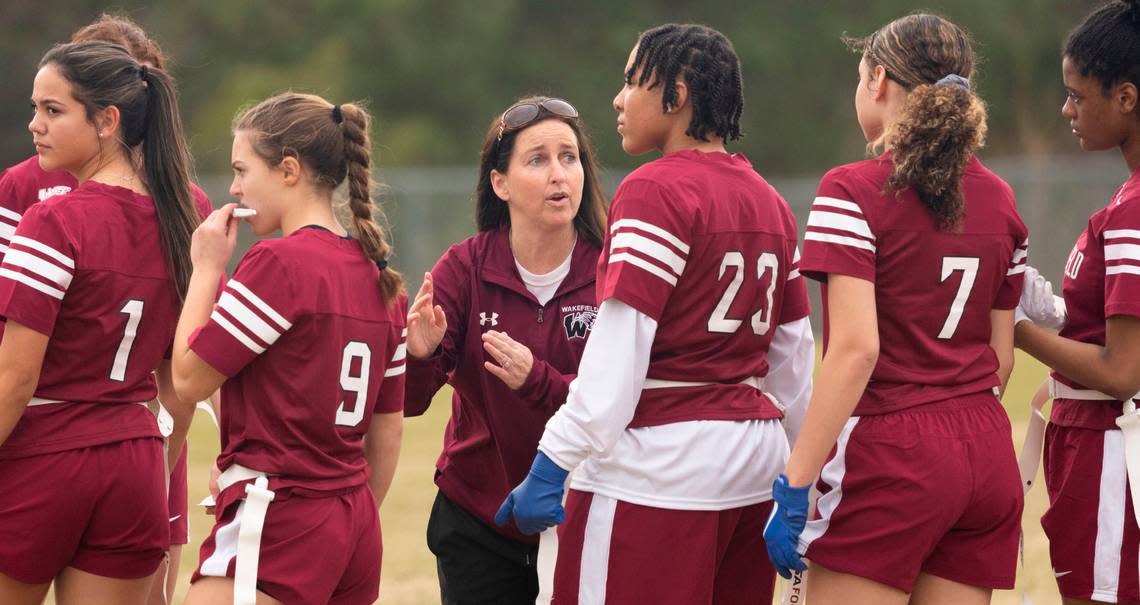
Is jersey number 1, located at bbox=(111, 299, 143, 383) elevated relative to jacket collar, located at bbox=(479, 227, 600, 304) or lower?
lower

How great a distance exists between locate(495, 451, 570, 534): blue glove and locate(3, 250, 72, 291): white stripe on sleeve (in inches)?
44.7

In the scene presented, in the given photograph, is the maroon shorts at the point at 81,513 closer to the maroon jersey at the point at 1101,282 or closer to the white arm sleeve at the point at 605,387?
the white arm sleeve at the point at 605,387

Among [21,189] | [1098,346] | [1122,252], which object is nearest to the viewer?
[1122,252]

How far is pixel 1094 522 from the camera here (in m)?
3.33

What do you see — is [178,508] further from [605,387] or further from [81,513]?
[605,387]

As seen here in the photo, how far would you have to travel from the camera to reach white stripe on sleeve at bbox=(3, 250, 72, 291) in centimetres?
309

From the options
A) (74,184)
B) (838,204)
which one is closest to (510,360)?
(838,204)

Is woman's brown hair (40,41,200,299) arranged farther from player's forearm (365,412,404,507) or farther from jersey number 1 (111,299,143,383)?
player's forearm (365,412,404,507)

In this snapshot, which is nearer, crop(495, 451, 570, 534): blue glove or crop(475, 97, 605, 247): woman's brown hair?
crop(495, 451, 570, 534): blue glove

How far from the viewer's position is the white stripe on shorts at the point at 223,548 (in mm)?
2953

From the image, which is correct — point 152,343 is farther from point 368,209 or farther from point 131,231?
point 368,209

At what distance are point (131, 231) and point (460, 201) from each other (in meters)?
14.8

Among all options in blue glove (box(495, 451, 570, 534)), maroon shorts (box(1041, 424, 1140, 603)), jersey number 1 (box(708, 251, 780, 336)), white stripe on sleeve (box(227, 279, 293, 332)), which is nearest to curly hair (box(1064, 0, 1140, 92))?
maroon shorts (box(1041, 424, 1140, 603))

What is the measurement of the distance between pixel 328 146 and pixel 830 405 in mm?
1278
